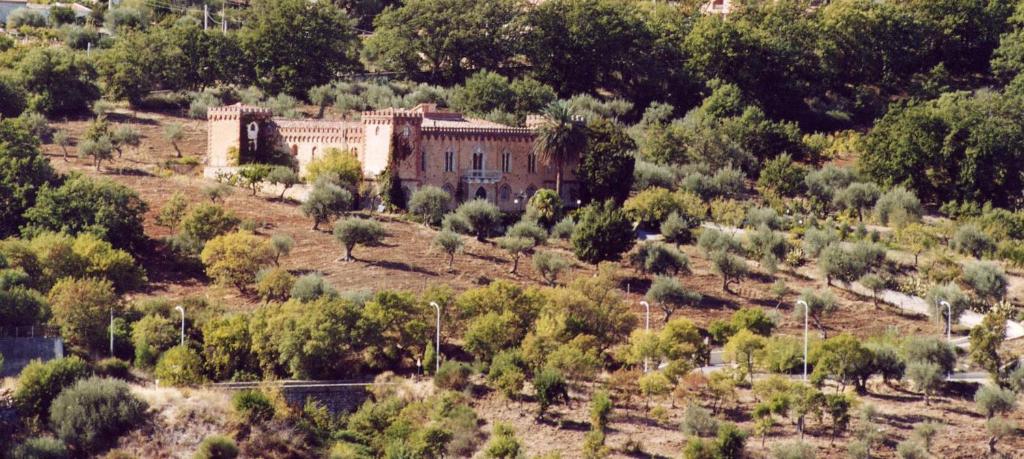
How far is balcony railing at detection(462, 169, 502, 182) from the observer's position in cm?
9931

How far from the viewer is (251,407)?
2886 inches

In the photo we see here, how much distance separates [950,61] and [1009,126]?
20.6m

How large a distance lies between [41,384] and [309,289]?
12.6 meters

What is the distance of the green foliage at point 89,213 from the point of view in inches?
3467

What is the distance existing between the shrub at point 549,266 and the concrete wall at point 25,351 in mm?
19793

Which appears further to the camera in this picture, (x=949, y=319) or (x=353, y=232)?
(x=353, y=232)

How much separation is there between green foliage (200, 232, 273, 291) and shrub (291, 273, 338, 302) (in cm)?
262

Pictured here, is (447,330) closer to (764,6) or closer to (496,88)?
(496,88)

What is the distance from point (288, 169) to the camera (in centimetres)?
9825

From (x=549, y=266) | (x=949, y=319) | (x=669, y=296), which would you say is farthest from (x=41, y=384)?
(x=949, y=319)

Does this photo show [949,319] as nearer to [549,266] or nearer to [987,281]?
[987,281]

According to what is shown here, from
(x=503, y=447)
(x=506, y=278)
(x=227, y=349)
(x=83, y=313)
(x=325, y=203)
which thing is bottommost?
(x=503, y=447)

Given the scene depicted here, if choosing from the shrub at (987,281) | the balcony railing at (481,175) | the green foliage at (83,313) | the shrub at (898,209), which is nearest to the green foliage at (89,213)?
the green foliage at (83,313)

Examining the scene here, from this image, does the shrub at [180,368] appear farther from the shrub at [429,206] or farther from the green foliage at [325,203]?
the shrub at [429,206]
